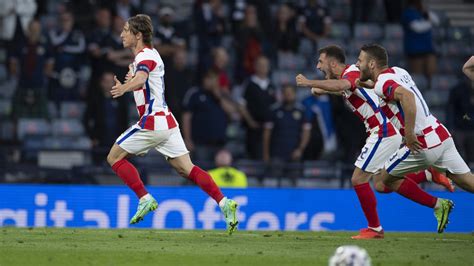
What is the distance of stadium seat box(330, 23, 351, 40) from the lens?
23145 mm

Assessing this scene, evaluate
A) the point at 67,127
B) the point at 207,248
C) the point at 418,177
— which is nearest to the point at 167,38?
the point at 67,127

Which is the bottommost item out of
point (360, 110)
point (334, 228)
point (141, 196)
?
point (334, 228)

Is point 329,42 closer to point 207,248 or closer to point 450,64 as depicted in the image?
point 450,64

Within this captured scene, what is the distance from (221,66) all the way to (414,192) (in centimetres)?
760

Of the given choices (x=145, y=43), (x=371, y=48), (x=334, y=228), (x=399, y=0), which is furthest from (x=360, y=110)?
(x=399, y=0)

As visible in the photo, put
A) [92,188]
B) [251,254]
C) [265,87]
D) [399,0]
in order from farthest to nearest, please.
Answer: [399,0] → [265,87] → [92,188] → [251,254]

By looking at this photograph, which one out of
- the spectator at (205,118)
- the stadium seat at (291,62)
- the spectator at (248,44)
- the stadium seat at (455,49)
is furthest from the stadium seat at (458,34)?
the spectator at (205,118)

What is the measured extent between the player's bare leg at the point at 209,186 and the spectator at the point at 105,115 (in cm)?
667

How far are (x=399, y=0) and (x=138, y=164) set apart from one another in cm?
789

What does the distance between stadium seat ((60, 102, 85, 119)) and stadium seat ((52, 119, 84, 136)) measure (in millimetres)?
218

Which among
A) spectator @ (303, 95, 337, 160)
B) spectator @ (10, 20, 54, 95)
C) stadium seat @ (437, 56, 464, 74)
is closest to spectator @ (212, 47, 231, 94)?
spectator @ (303, 95, 337, 160)

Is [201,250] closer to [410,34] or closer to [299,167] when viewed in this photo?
[299,167]

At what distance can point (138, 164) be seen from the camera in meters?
18.8

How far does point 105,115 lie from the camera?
1988 cm
